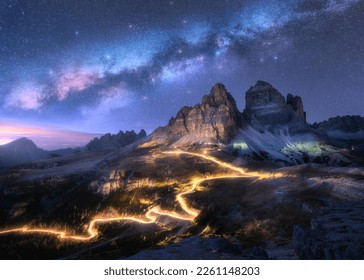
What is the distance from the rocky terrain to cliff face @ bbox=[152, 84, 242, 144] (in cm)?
70

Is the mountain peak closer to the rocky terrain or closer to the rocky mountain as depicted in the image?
the rocky mountain

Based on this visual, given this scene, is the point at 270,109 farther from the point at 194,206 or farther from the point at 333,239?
the point at 333,239

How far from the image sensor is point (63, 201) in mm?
86188

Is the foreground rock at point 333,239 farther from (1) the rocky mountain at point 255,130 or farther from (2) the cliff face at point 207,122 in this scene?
(2) the cliff face at point 207,122

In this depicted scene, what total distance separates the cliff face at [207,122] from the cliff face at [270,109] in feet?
90.5

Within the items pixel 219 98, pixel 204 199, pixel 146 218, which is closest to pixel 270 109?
pixel 219 98

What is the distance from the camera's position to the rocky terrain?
70.5 feet

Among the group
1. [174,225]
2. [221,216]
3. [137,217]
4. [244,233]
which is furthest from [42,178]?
[244,233]

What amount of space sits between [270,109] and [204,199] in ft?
493

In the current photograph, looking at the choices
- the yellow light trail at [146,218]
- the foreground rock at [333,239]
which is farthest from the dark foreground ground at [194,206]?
the yellow light trail at [146,218]

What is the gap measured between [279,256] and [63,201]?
81618mm

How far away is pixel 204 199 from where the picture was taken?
56.8 meters

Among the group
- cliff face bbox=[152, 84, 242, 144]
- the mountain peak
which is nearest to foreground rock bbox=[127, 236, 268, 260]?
cliff face bbox=[152, 84, 242, 144]
